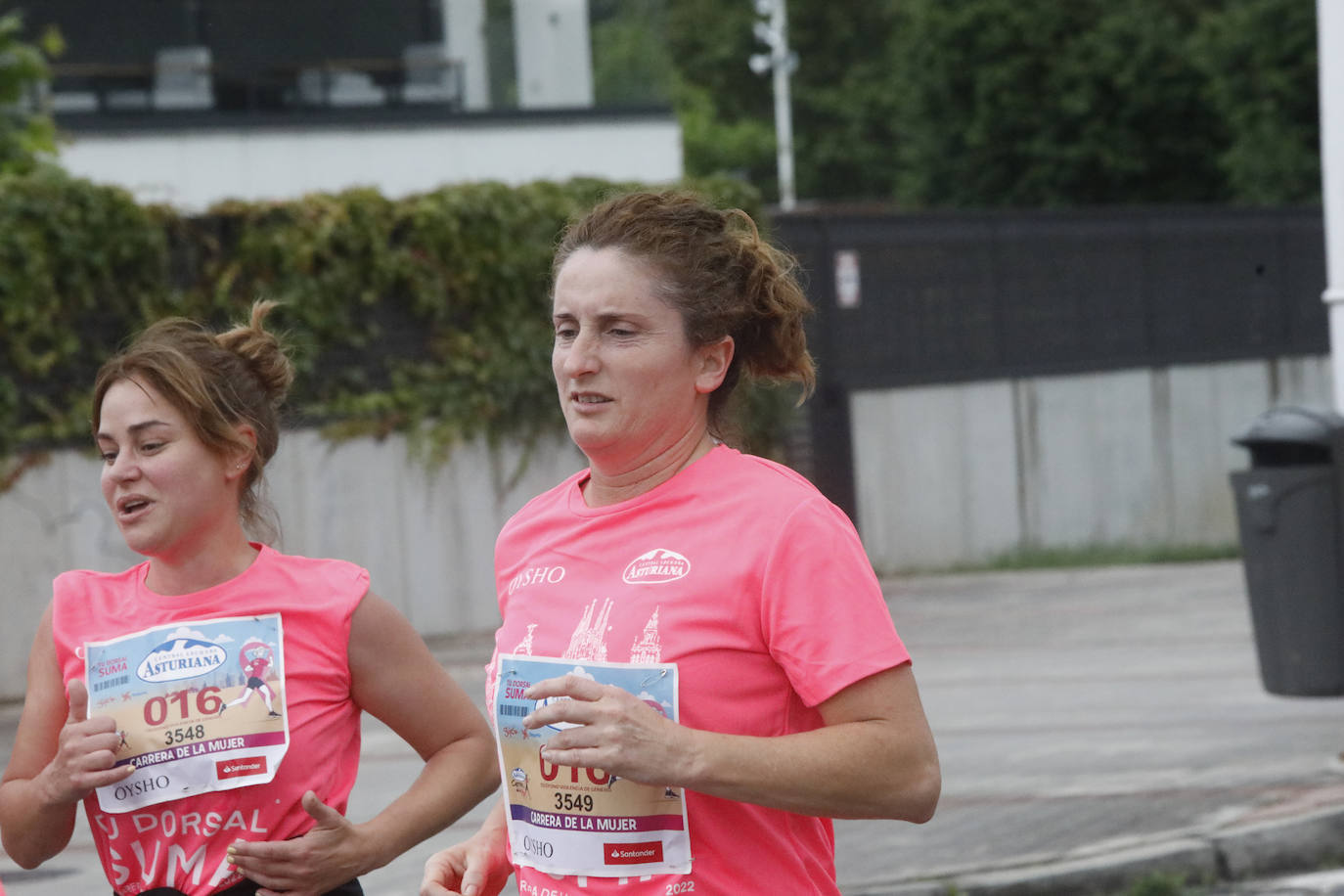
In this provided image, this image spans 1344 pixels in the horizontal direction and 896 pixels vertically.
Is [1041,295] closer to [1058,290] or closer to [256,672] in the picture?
[1058,290]

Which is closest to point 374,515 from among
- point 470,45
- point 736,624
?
point 470,45

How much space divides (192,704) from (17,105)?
34.7 ft

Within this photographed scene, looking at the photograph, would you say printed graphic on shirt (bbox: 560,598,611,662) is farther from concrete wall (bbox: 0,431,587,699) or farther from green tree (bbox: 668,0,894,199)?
green tree (bbox: 668,0,894,199)

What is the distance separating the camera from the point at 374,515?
12.5m

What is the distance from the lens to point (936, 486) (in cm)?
1595

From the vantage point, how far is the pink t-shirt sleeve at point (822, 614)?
8.02ft

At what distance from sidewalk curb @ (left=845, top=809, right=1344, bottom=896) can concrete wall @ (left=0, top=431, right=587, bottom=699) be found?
263 inches

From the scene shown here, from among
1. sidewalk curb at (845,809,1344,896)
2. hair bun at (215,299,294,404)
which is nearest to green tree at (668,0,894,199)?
sidewalk curb at (845,809,1344,896)

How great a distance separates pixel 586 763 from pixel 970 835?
15.3 feet

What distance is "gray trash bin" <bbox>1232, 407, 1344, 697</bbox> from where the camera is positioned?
783 centimetres

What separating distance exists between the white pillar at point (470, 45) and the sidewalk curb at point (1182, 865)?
42.7 feet

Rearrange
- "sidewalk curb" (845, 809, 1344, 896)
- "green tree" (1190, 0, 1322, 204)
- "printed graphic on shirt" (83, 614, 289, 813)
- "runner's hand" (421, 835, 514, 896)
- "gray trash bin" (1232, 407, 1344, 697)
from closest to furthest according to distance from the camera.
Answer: "runner's hand" (421, 835, 514, 896) < "printed graphic on shirt" (83, 614, 289, 813) < "sidewalk curb" (845, 809, 1344, 896) < "gray trash bin" (1232, 407, 1344, 697) < "green tree" (1190, 0, 1322, 204)

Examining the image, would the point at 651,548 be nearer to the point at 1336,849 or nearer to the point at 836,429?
the point at 1336,849

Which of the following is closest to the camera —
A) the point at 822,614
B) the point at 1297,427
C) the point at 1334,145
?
the point at 822,614
